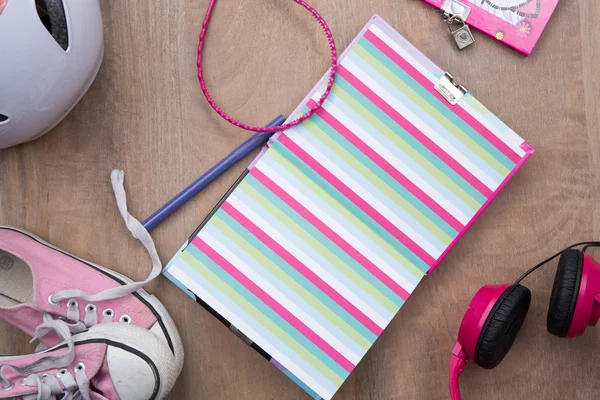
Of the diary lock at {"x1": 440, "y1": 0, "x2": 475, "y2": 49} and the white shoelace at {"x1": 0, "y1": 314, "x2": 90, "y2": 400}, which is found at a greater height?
the diary lock at {"x1": 440, "y1": 0, "x2": 475, "y2": 49}

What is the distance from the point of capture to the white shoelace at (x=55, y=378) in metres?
0.73

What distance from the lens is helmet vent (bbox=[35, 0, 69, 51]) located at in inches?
26.1

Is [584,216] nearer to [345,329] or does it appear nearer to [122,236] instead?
[345,329]

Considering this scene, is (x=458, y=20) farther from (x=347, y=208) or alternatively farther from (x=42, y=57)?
(x=42, y=57)

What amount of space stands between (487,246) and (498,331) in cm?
15

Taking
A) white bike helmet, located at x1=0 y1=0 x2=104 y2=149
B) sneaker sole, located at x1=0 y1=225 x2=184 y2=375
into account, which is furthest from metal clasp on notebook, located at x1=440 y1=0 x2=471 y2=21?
sneaker sole, located at x1=0 y1=225 x2=184 y2=375

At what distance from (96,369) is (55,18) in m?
0.43

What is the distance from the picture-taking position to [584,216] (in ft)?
2.63

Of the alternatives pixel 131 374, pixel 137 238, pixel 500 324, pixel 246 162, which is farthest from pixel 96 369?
pixel 500 324

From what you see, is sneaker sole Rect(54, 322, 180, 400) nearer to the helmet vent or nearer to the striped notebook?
the striped notebook

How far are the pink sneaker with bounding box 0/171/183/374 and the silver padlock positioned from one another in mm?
487

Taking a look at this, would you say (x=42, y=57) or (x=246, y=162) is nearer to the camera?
(x=42, y=57)

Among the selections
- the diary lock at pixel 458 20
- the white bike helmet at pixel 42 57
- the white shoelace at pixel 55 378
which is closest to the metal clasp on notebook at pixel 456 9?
the diary lock at pixel 458 20

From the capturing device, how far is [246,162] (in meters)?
0.79
